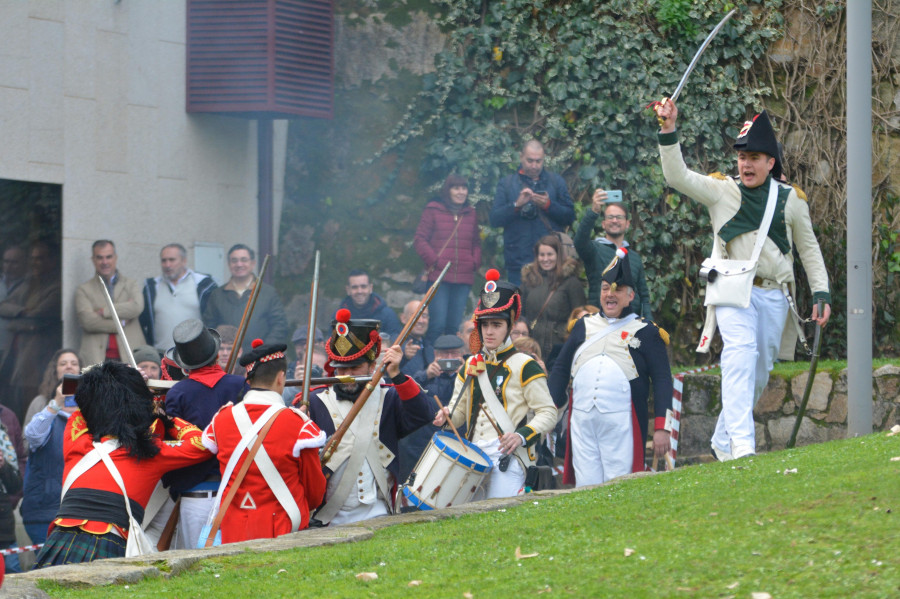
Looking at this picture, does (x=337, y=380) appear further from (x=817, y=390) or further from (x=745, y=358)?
(x=817, y=390)

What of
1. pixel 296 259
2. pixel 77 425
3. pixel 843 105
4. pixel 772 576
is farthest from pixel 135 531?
pixel 843 105

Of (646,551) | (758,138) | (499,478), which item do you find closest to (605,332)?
(499,478)

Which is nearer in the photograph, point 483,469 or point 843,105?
point 483,469

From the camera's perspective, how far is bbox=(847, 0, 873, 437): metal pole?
821 centimetres

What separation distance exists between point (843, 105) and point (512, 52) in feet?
11.5

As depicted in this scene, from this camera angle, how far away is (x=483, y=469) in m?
7.33

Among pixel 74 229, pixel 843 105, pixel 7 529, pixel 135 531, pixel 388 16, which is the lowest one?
pixel 7 529

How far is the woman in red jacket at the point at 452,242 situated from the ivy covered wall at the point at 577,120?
98 centimetres

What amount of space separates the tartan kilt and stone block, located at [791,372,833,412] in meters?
6.47

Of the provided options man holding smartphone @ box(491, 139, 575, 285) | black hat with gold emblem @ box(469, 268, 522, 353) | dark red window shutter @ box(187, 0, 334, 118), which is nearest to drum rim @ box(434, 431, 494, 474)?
black hat with gold emblem @ box(469, 268, 522, 353)

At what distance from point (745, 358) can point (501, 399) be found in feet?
5.12

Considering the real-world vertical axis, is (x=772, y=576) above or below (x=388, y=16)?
below

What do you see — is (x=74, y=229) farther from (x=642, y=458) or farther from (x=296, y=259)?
(x=642, y=458)

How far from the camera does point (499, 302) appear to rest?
7988 millimetres
